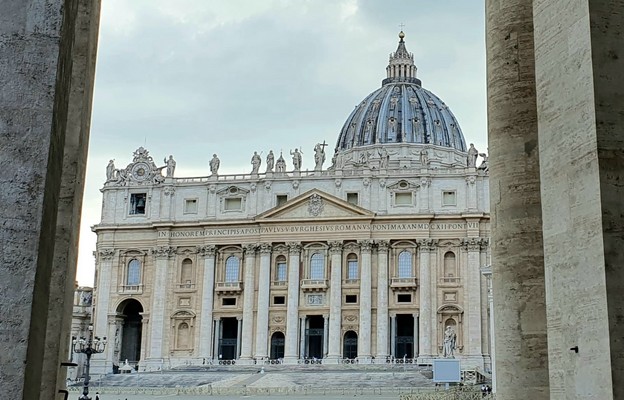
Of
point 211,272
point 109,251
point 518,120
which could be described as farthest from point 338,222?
point 518,120

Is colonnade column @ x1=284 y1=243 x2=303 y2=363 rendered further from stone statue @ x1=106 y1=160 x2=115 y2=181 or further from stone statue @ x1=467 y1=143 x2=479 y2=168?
stone statue @ x1=106 y1=160 x2=115 y2=181

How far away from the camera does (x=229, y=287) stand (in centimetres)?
6675

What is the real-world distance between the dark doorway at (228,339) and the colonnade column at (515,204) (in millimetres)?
59258

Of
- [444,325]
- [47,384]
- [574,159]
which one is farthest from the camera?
[444,325]

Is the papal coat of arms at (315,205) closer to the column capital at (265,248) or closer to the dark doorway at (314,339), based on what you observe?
the column capital at (265,248)

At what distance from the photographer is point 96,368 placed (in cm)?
6581

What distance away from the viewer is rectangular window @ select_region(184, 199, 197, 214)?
6919 centimetres

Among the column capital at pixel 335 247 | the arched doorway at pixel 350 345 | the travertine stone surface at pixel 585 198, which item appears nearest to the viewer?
the travertine stone surface at pixel 585 198

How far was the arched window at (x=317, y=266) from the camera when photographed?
2578 inches

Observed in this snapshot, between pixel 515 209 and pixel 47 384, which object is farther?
pixel 515 209

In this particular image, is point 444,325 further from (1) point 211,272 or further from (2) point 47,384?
(2) point 47,384

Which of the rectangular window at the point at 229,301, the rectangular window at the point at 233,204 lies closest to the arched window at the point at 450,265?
the rectangular window at the point at 229,301

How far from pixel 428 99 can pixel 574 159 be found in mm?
84922

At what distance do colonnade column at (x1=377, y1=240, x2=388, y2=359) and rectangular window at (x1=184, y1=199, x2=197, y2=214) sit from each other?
14962mm
